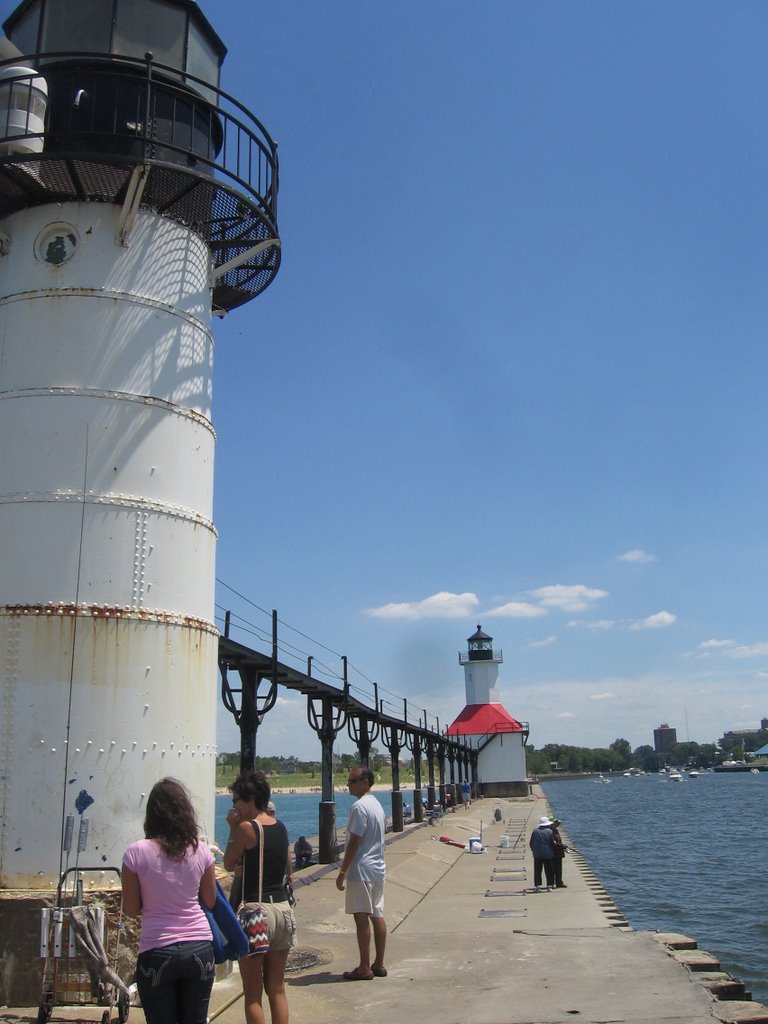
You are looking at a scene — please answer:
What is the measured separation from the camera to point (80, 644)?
7.68 metres

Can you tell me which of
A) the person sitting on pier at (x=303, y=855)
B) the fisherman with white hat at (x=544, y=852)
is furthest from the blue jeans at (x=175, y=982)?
the person sitting on pier at (x=303, y=855)

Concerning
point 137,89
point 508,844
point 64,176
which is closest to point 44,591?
point 64,176

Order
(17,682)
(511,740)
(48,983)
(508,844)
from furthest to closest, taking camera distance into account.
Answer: (511,740) → (508,844) → (17,682) → (48,983)

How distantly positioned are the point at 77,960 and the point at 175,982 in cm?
332

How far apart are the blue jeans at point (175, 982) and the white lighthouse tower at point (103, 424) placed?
355cm

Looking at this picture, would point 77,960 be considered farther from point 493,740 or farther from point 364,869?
point 493,740

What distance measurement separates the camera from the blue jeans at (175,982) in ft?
13.4

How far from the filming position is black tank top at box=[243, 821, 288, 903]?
5.79 m

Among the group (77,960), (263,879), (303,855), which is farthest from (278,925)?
(303,855)

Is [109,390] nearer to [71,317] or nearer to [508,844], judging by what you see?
[71,317]

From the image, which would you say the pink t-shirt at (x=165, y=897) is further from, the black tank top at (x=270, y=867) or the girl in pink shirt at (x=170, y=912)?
the black tank top at (x=270, y=867)

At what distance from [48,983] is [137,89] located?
8.27 m

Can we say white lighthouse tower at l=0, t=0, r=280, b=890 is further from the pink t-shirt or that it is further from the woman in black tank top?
the pink t-shirt

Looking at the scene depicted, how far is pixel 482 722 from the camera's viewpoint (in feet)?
207
